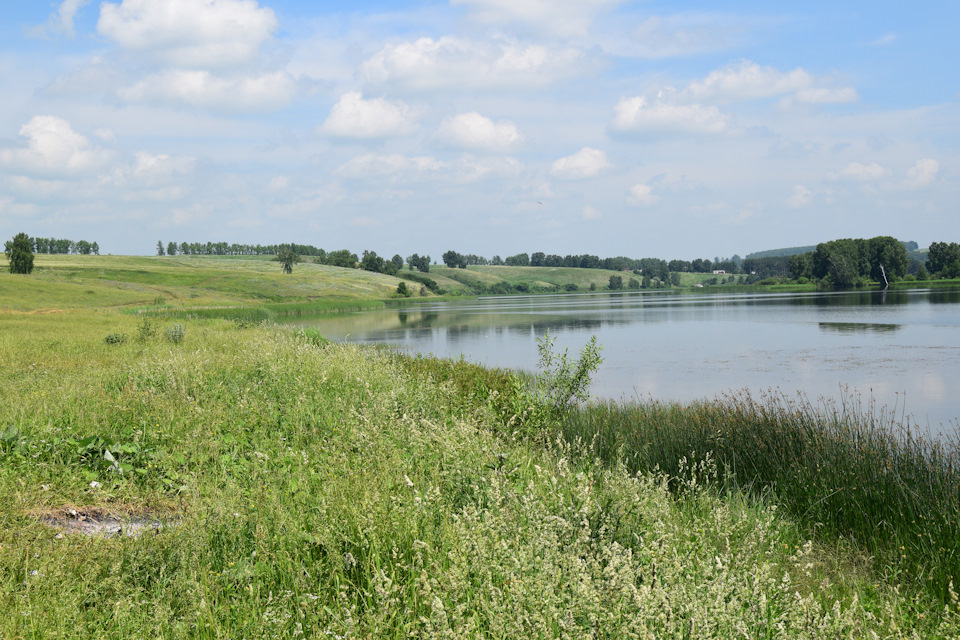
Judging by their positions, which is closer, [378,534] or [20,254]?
[378,534]

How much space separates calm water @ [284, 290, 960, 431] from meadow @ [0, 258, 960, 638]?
378 inches

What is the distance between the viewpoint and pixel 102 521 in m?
6.06

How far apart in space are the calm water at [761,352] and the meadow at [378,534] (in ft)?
31.5

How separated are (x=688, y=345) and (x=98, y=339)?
95.9 feet

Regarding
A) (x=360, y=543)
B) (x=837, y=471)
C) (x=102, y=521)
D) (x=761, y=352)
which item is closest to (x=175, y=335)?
(x=102, y=521)

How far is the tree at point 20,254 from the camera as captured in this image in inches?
3543

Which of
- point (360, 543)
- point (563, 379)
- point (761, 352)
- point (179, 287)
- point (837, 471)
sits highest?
point (179, 287)

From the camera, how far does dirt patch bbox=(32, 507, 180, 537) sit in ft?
18.1

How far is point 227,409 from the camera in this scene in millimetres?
9852

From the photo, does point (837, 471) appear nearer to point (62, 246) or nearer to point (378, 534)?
point (378, 534)

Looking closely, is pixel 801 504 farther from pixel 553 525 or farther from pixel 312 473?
pixel 312 473

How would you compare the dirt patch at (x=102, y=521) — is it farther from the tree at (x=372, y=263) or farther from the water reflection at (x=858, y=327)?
the tree at (x=372, y=263)

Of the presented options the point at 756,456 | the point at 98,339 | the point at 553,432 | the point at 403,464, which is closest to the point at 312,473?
the point at 403,464

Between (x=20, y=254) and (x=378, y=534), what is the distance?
109 metres
